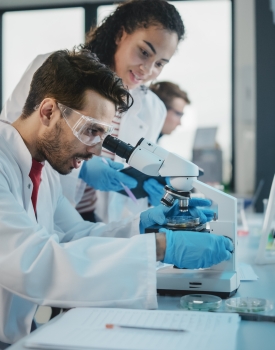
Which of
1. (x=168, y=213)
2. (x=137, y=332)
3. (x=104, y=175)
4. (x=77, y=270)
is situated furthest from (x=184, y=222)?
(x=104, y=175)

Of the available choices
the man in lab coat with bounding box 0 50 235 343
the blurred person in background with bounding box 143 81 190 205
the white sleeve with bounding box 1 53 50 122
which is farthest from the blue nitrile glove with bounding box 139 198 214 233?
the blurred person in background with bounding box 143 81 190 205

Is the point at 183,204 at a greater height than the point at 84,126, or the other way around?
the point at 84,126


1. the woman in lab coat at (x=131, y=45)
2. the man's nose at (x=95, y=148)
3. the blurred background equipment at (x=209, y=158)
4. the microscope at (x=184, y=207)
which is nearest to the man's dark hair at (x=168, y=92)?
the blurred background equipment at (x=209, y=158)

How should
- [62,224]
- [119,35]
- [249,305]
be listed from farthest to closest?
[119,35]
[62,224]
[249,305]

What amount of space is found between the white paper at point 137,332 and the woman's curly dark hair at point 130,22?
1.57 metres

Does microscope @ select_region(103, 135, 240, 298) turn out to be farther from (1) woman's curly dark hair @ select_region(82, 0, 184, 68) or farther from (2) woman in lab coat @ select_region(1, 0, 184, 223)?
(1) woman's curly dark hair @ select_region(82, 0, 184, 68)

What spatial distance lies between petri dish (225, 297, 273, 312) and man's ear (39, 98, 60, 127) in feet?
2.54

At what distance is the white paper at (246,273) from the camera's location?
1.56 metres

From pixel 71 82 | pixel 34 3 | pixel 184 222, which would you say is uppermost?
pixel 34 3

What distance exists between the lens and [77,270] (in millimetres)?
1199

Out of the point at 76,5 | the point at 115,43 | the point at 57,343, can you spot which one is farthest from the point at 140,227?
the point at 76,5

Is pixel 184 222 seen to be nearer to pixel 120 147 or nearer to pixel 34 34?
pixel 120 147

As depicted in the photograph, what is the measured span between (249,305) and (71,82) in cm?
86

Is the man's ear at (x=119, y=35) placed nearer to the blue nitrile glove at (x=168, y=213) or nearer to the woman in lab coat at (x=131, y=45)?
the woman in lab coat at (x=131, y=45)
